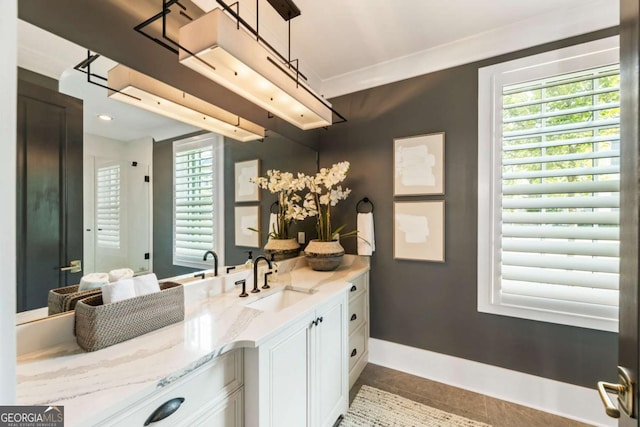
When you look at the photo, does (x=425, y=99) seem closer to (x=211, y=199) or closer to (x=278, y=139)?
(x=278, y=139)

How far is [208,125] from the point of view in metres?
1.72

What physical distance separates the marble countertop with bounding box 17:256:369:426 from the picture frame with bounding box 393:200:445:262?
3.91 feet

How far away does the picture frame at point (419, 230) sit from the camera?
225 cm

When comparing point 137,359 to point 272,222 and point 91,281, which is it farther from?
point 272,222

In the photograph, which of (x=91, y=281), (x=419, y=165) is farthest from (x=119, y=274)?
(x=419, y=165)

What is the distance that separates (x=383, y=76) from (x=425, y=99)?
1.52ft

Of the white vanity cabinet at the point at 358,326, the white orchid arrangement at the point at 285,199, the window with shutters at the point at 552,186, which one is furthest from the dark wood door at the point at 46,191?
the window with shutters at the point at 552,186

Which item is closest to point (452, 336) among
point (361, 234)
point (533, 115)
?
point (361, 234)

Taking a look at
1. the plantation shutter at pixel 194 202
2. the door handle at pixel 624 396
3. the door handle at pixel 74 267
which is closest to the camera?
the door handle at pixel 624 396

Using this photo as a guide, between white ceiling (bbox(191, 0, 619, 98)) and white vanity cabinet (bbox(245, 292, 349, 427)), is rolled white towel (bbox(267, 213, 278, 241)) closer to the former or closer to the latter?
white vanity cabinet (bbox(245, 292, 349, 427))

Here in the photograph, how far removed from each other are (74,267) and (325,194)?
6.14ft

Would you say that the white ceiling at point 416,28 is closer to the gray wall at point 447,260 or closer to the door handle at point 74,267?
the gray wall at point 447,260

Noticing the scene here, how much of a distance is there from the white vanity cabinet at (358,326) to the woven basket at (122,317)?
1.32 m

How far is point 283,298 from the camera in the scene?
1.89 meters
